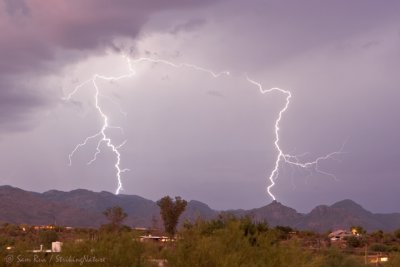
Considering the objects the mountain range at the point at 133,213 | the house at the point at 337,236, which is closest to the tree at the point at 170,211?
the house at the point at 337,236

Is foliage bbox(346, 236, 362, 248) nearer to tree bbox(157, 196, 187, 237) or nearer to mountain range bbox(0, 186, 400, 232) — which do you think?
tree bbox(157, 196, 187, 237)

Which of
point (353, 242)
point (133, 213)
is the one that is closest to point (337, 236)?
point (353, 242)

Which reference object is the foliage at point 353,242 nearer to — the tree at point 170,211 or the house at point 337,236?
the house at point 337,236

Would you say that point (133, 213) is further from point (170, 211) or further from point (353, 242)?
point (353, 242)

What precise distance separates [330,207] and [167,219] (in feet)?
350

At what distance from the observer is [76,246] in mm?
18312

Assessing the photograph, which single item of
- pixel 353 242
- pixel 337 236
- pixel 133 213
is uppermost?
pixel 133 213

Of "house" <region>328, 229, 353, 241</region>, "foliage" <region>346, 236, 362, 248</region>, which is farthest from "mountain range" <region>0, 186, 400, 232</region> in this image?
"foliage" <region>346, 236, 362, 248</region>

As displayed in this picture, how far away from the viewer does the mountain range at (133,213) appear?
12975 cm

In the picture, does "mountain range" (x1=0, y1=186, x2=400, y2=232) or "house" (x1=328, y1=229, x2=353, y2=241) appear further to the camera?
"mountain range" (x1=0, y1=186, x2=400, y2=232)

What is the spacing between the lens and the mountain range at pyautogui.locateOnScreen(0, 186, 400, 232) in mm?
129750

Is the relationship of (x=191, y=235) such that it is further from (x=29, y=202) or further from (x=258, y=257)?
(x=29, y=202)

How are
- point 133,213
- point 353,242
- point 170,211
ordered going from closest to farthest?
point 353,242
point 170,211
point 133,213

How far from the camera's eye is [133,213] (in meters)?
175
